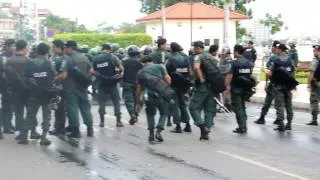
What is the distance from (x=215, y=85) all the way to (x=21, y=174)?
4.52 meters

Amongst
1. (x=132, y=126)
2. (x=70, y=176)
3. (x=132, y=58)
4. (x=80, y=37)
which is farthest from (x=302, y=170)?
(x=80, y=37)

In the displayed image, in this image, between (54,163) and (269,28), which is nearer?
(54,163)

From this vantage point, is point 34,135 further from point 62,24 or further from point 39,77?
A: point 62,24

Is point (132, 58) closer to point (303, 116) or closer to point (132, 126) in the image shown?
point (132, 126)

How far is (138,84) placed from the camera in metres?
12.0

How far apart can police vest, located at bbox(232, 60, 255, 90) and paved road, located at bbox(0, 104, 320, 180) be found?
1.01 metres

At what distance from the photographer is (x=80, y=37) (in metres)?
69.5

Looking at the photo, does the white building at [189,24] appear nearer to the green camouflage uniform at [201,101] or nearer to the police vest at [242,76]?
the police vest at [242,76]

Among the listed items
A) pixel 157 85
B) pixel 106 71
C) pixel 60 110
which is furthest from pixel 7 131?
pixel 157 85

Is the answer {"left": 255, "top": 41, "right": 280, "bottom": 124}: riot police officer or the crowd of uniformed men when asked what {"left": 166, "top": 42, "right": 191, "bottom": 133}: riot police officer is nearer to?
the crowd of uniformed men

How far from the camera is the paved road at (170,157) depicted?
8.90 metres

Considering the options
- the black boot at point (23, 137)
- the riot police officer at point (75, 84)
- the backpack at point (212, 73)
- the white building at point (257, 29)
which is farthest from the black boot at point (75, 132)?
the white building at point (257, 29)

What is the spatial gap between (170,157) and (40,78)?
290cm

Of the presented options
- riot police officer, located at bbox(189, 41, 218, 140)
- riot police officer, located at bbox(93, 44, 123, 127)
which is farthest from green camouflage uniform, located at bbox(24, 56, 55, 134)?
riot police officer, located at bbox(189, 41, 218, 140)
